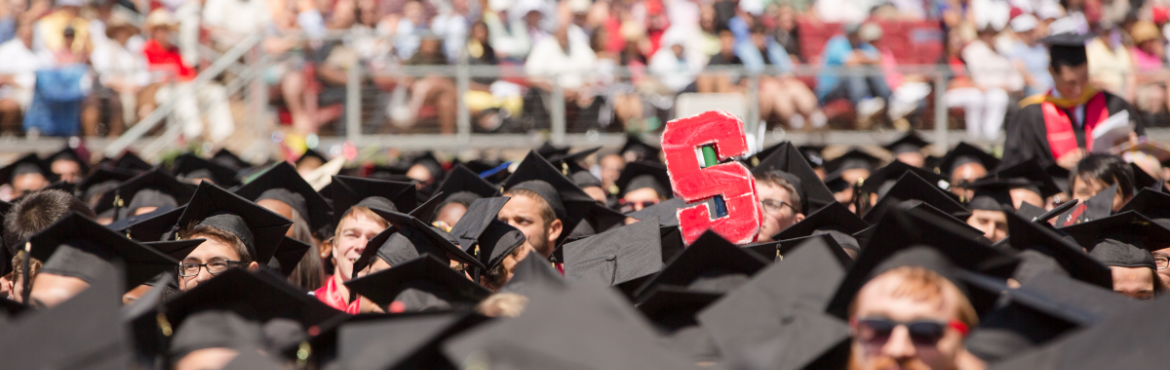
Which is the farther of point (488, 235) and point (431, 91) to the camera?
point (431, 91)

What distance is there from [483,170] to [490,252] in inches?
101

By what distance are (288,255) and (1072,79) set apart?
176 inches

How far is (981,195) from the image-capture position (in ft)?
17.1

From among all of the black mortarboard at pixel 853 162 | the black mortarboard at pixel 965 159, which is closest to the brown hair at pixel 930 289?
the black mortarboard at pixel 965 159

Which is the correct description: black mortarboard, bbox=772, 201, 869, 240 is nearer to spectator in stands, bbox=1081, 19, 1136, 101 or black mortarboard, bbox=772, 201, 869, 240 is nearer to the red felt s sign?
the red felt s sign

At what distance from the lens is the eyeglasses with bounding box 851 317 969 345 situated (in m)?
2.36

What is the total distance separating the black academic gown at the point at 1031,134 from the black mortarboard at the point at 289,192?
4005 mm

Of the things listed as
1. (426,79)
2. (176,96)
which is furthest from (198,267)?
(176,96)

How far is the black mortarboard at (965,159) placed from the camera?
6590mm

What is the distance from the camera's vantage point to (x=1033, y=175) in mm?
5484

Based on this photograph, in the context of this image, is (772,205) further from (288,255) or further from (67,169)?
(67,169)

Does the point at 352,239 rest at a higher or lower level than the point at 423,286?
lower

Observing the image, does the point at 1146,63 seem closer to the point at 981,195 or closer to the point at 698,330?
the point at 981,195

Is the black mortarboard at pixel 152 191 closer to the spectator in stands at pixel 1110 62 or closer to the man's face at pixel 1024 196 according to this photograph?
the man's face at pixel 1024 196
